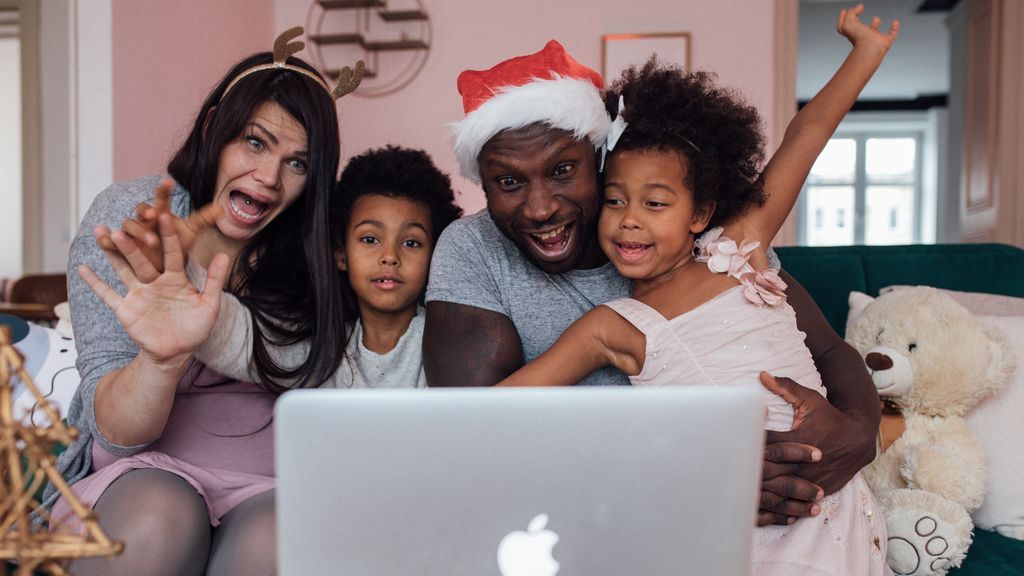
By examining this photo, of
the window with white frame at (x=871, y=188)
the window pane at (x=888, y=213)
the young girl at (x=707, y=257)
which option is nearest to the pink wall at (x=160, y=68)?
the young girl at (x=707, y=257)

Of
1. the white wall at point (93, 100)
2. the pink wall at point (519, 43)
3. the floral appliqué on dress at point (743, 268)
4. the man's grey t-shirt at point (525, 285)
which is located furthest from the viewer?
the pink wall at point (519, 43)

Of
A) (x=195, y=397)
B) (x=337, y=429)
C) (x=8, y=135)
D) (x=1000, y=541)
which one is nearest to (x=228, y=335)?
(x=195, y=397)

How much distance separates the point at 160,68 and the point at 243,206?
2027mm

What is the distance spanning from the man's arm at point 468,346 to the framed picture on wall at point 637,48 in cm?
268

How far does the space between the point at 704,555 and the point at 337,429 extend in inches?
12.2

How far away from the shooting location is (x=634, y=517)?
2.29ft

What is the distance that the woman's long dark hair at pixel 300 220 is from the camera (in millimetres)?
1438

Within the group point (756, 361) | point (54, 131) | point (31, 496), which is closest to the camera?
point (31, 496)

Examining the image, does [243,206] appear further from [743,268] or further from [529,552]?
[529,552]

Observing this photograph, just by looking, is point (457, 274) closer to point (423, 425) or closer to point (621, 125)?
point (621, 125)

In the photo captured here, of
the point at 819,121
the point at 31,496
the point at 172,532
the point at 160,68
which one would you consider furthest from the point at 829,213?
the point at 31,496

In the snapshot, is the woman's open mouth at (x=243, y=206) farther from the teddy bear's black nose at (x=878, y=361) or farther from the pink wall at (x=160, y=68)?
the pink wall at (x=160, y=68)

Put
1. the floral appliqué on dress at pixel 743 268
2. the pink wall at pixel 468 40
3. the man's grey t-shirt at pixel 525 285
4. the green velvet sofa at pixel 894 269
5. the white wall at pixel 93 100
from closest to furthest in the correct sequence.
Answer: the floral appliqué on dress at pixel 743 268, the man's grey t-shirt at pixel 525 285, the green velvet sofa at pixel 894 269, the white wall at pixel 93 100, the pink wall at pixel 468 40

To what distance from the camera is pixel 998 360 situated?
66.4 inches
